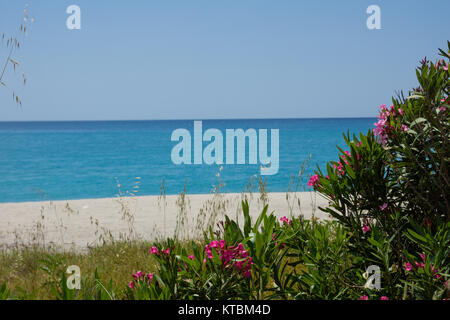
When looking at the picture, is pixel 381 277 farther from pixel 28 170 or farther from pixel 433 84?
pixel 28 170

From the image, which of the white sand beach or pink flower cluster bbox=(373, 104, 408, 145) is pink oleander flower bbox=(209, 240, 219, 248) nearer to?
pink flower cluster bbox=(373, 104, 408, 145)

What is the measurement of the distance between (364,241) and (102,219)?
8549mm

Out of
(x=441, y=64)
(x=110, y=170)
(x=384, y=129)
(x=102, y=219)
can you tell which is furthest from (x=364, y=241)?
(x=110, y=170)

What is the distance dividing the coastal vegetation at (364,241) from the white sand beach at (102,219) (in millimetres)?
4426

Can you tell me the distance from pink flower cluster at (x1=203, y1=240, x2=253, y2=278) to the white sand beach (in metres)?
4.74

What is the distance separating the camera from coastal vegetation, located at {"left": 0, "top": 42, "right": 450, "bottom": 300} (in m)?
2.06

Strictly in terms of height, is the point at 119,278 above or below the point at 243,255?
below

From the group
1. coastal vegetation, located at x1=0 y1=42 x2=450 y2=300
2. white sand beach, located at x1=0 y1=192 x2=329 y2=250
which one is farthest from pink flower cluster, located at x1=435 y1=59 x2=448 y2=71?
white sand beach, located at x1=0 y1=192 x2=329 y2=250

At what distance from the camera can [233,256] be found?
2061mm

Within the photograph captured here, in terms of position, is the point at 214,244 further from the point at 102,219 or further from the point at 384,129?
the point at 102,219

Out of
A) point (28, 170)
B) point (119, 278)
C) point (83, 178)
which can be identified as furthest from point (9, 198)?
point (119, 278)
